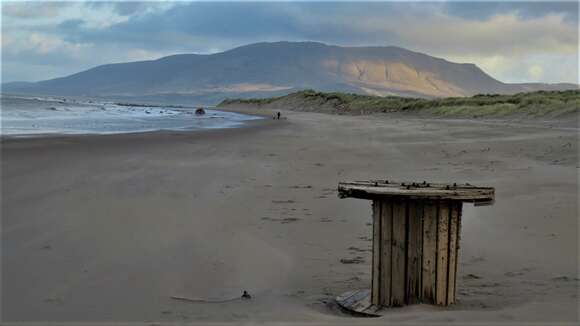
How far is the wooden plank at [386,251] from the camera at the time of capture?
382 centimetres

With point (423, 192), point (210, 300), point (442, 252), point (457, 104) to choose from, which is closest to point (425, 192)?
point (423, 192)

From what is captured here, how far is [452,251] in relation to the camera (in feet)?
12.5

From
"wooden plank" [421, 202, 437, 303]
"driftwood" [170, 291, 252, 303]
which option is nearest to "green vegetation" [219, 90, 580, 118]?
"wooden plank" [421, 202, 437, 303]

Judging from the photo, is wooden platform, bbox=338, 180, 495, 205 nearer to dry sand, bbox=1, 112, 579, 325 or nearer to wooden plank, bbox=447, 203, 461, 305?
wooden plank, bbox=447, 203, 461, 305

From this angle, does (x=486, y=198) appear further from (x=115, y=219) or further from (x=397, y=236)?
(x=115, y=219)

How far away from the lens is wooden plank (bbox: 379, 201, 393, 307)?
3820 mm

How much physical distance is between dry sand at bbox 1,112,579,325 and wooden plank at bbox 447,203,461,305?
0.35ft

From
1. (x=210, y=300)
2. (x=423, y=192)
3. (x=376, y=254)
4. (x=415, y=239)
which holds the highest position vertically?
(x=423, y=192)

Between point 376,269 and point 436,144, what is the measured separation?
10857 millimetres

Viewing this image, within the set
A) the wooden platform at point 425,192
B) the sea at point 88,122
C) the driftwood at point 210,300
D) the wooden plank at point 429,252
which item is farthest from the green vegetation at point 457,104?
the driftwood at point 210,300

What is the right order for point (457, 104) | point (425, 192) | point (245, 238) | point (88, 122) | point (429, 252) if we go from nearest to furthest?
point (425, 192)
point (429, 252)
point (245, 238)
point (88, 122)
point (457, 104)

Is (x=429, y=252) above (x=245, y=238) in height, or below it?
above

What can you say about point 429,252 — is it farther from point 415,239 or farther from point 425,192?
point 425,192

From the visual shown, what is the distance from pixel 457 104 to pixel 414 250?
31180 mm
